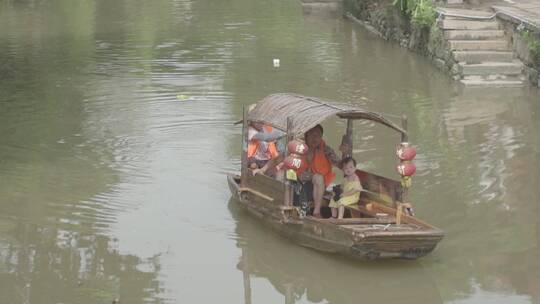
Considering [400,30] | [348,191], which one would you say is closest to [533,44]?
[400,30]

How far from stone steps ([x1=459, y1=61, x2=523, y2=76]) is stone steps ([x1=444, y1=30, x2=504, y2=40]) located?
796mm

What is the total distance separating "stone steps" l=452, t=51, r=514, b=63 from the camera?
59.6 feet

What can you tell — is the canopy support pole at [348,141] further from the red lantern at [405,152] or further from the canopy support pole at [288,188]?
the red lantern at [405,152]

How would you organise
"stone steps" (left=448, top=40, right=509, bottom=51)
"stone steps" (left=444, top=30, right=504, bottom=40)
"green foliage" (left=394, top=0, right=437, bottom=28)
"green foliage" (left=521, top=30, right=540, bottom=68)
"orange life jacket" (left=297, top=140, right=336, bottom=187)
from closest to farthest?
"orange life jacket" (left=297, top=140, right=336, bottom=187), "green foliage" (left=521, top=30, right=540, bottom=68), "stone steps" (left=448, top=40, right=509, bottom=51), "stone steps" (left=444, top=30, right=504, bottom=40), "green foliage" (left=394, top=0, right=437, bottom=28)

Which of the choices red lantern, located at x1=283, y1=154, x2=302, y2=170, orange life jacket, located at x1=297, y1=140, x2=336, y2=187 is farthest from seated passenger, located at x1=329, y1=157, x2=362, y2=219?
red lantern, located at x1=283, y1=154, x2=302, y2=170

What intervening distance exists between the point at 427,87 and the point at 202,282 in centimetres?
1022

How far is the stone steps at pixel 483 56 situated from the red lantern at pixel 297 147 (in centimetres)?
990

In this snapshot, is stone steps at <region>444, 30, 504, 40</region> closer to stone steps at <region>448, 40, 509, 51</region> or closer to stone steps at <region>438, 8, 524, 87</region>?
stone steps at <region>438, 8, 524, 87</region>

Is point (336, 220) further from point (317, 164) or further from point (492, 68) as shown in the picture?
point (492, 68)

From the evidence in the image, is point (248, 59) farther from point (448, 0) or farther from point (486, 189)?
point (486, 189)

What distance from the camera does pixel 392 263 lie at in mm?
9219

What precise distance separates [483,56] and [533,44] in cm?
154

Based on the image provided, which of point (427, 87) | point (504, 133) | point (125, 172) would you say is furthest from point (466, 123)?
point (125, 172)

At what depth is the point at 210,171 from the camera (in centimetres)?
1249
